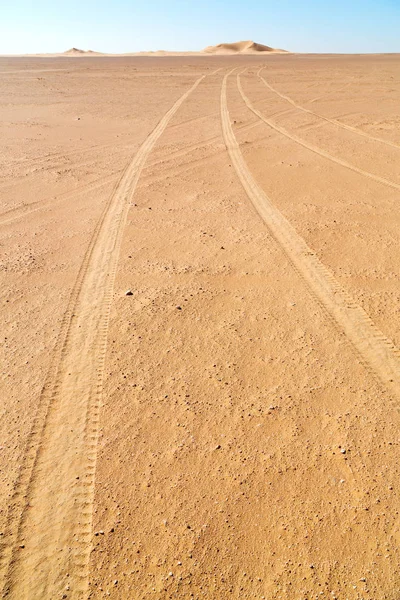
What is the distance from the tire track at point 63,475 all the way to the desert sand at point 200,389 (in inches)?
0.4

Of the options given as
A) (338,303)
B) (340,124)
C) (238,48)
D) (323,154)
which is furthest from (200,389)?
(238,48)

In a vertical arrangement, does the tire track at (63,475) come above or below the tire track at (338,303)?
below

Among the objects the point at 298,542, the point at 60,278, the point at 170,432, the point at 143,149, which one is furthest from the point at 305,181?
the point at 298,542

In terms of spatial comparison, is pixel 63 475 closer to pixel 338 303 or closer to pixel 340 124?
pixel 338 303

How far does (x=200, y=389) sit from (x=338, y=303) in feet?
5.50

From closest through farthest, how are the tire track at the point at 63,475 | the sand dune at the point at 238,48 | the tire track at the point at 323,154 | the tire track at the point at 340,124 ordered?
the tire track at the point at 63,475, the tire track at the point at 323,154, the tire track at the point at 340,124, the sand dune at the point at 238,48

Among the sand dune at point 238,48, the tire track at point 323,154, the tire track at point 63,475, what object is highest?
the sand dune at point 238,48

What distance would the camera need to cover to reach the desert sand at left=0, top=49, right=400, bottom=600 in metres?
2.53

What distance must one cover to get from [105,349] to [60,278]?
56.7 inches

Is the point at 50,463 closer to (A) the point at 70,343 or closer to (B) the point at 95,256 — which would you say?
(A) the point at 70,343

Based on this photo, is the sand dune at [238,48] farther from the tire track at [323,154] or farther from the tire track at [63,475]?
the tire track at [63,475]

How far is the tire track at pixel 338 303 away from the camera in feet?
12.6

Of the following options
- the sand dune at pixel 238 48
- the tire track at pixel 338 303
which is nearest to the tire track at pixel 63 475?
the tire track at pixel 338 303

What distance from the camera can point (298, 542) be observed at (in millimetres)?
2586
